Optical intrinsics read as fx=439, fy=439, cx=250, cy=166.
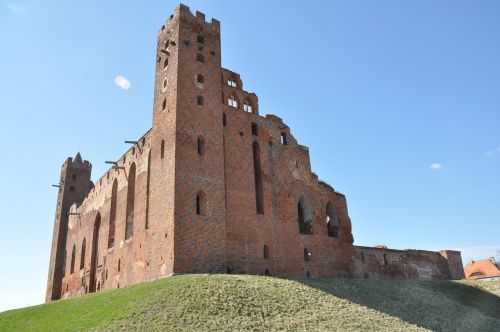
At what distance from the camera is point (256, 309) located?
14211 millimetres

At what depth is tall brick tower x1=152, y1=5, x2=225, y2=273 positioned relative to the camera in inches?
773

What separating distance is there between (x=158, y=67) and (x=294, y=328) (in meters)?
16.8

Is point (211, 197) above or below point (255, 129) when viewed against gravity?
below

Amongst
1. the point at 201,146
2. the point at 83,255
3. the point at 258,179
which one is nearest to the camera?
the point at 201,146

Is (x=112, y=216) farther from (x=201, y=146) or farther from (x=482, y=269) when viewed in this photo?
(x=482, y=269)

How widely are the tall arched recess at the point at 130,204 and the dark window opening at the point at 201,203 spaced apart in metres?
6.97

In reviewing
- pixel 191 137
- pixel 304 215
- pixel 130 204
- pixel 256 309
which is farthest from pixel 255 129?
pixel 256 309

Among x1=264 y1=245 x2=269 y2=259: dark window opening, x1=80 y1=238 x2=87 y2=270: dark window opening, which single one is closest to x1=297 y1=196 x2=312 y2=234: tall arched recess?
x1=264 y1=245 x2=269 y2=259: dark window opening

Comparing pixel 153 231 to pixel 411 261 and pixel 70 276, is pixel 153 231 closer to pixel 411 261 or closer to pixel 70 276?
pixel 70 276

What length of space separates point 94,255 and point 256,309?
20.3 meters

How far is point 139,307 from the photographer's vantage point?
13.8 meters

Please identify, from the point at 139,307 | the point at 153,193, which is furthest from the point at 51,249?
the point at 139,307

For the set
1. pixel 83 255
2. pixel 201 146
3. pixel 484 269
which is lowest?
pixel 484 269

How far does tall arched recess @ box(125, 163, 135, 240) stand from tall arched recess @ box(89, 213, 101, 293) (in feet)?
19.3
